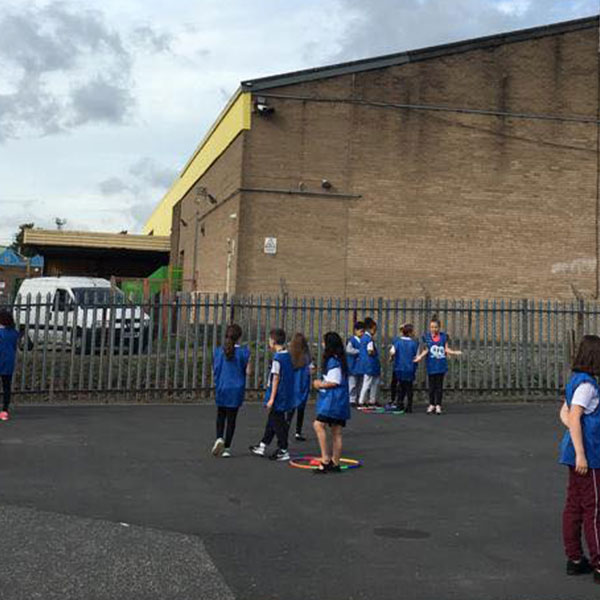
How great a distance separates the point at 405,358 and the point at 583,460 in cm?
862

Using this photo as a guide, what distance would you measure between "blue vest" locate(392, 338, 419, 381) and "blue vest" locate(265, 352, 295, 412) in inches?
186

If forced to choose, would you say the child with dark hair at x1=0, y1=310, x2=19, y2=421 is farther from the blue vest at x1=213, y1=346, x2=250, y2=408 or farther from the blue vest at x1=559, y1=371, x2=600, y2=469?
the blue vest at x1=559, y1=371, x2=600, y2=469

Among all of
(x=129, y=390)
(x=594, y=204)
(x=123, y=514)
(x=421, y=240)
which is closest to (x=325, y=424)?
(x=123, y=514)

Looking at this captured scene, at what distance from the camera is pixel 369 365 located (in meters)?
14.0

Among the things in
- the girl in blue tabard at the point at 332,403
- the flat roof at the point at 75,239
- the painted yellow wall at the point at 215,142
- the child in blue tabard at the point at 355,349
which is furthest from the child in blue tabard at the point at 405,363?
the flat roof at the point at 75,239

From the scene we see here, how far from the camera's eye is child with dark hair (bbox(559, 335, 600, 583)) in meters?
5.08

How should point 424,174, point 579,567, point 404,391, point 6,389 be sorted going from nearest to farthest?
1. point 579,567
2. point 6,389
3. point 404,391
4. point 424,174

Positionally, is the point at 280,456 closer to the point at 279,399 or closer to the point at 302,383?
the point at 279,399

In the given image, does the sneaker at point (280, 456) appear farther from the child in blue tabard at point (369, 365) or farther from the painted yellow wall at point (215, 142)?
the painted yellow wall at point (215, 142)

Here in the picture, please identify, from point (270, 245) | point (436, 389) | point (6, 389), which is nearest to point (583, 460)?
point (436, 389)

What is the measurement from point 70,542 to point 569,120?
896 inches

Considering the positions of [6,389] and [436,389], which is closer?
[6,389]

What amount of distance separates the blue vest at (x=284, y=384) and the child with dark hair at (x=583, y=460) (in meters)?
4.39

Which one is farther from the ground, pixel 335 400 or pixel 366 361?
pixel 366 361
